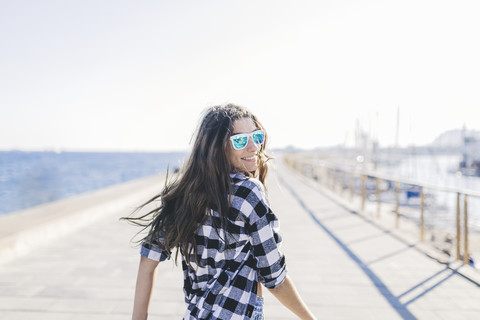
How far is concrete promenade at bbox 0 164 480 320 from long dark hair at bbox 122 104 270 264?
5.15ft

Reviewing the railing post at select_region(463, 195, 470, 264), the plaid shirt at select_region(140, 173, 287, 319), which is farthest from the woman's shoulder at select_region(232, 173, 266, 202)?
the railing post at select_region(463, 195, 470, 264)

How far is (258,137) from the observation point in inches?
52.8

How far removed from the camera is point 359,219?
24.1ft

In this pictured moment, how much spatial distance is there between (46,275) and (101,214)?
371 centimetres

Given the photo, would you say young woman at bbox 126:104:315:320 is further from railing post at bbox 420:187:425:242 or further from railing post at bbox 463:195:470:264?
railing post at bbox 420:187:425:242

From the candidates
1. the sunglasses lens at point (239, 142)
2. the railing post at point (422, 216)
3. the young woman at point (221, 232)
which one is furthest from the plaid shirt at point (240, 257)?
the railing post at point (422, 216)

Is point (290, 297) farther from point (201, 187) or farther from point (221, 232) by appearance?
point (201, 187)

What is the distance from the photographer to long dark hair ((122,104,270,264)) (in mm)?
1190

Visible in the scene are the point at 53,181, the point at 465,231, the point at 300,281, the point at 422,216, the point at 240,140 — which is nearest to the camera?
the point at 240,140

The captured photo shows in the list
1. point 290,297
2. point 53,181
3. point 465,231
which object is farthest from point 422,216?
point 53,181

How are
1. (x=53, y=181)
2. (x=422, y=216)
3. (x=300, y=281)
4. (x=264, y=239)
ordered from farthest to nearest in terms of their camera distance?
(x=53, y=181) → (x=422, y=216) → (x=300, y=281) → (x=264, y=239)

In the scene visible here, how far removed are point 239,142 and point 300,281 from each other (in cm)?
293

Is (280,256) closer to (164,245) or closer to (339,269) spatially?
(164,245)

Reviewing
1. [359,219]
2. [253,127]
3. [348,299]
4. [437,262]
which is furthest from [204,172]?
[359,219]
